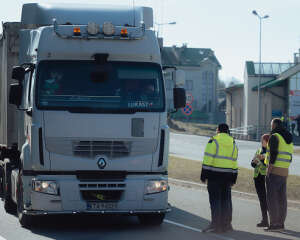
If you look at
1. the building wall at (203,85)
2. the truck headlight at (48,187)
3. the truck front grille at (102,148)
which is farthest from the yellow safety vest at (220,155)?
the building wall at (203,85)

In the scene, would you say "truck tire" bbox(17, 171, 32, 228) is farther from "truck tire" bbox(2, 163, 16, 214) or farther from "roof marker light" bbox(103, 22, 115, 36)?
"roof marker light" bbox(103, 22, 115, 36)

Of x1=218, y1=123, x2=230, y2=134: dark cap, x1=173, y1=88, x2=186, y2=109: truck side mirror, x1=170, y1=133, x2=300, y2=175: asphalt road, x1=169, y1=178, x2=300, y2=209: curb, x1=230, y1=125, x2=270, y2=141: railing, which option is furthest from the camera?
x1=230, y1=125, x2=270, y2=141: railing

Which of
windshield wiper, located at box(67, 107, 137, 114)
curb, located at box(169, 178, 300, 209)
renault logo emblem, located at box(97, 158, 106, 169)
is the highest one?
windshield wiper, located at box(67, 107, 137, 114)

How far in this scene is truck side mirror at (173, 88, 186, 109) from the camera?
1181 centimetres

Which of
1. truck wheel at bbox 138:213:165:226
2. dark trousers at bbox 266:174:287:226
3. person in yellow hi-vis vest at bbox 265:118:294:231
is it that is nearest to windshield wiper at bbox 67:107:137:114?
truck wheel at bbox 138:213:165:226

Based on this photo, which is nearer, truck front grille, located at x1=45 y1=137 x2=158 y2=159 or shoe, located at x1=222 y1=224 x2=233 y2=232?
truck front grille, located at x1=45 y1=137 x2=158 y2=159

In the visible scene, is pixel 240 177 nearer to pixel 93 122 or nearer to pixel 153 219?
pixel 153 219

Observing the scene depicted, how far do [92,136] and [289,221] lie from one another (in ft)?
14.5

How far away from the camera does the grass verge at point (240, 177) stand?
687 inches

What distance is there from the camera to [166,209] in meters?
11.6

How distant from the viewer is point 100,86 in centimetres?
1129

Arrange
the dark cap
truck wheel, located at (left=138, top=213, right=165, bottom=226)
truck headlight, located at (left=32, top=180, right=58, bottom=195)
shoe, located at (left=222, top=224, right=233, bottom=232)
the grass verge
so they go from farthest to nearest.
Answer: the grass verge
truck wheel, located at (left=138, top=213, right=165, bottom=226)
the dark cap
shoe, located at (left=222, top=224, right=233, bottom=232)
truck headlight, located at (left=32, top=180, right=58, bottom=195)

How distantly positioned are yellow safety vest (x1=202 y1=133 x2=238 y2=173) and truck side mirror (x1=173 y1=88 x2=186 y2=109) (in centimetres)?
81

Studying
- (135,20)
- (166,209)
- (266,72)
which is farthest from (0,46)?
(266,72)
